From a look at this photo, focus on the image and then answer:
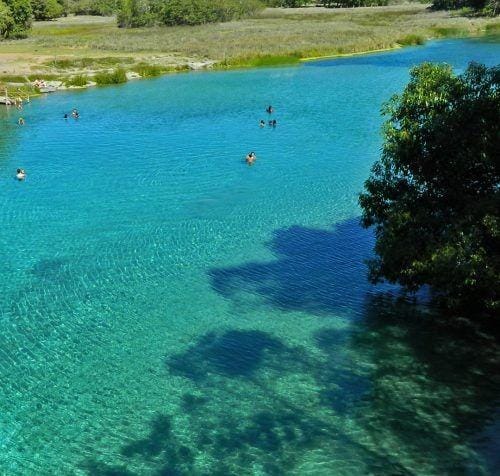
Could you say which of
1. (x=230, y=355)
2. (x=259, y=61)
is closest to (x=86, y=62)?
(x=259, y=61)

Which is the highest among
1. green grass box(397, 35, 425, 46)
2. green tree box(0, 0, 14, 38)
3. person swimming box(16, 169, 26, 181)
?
green tree box(0, 0, 14, 38)

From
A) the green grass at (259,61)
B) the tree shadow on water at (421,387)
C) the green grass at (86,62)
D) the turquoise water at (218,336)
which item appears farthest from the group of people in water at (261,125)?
the green grass at (86,62)

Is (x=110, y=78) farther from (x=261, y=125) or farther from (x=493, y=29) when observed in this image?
(x=493, y=29)

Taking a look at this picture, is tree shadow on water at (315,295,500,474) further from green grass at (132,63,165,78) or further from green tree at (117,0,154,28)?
green tree at (117,0,154,28)

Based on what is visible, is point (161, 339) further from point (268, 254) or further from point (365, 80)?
point (365, 80)

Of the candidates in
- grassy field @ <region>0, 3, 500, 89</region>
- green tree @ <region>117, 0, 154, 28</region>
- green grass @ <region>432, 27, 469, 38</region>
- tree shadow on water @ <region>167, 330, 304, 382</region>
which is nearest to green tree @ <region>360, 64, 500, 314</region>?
tree shadow on water @ <region>167, 330, 304, 382</region>

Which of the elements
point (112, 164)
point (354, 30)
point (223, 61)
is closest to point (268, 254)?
point (112, 164)
